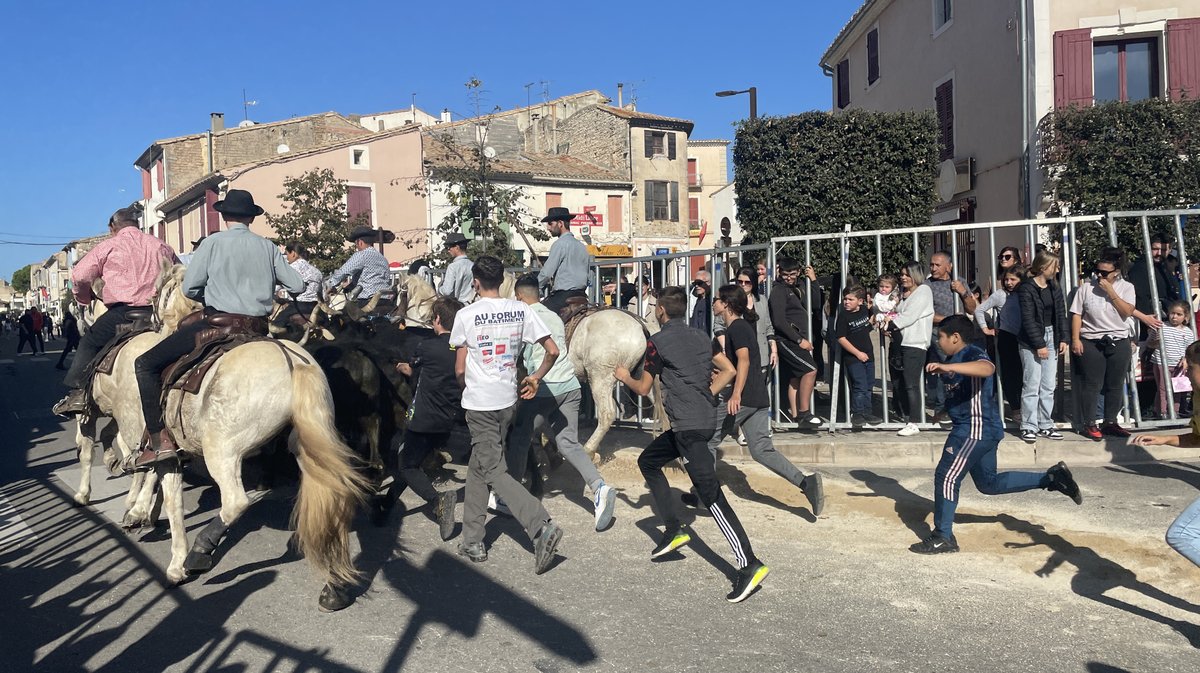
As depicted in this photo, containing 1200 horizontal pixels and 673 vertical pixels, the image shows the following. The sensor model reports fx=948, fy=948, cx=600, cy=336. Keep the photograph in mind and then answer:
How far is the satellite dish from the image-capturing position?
67.9 ft

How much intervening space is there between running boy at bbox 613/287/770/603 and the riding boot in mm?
2862

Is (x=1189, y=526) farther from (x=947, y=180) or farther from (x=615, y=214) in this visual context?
(x=615, y=214)

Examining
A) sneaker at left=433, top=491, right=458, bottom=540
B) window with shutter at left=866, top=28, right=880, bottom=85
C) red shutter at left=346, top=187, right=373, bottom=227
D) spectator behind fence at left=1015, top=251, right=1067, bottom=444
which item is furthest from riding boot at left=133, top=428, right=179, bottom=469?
red shutter at left=346, top=187, right=373, bottom=227

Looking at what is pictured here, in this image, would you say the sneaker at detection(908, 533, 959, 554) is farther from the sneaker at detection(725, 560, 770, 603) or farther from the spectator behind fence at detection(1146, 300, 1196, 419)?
the spectator behind fence at detection(1146, 300, 1196, 419)

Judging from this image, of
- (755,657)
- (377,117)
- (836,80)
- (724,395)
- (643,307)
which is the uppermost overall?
(377,117)

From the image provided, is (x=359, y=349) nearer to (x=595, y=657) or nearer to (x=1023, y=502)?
(x=595, y=657)

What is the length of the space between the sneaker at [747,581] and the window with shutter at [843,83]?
85.5 ft

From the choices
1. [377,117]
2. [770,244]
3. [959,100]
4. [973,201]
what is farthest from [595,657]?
[377,117]

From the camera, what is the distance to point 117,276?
809 cm

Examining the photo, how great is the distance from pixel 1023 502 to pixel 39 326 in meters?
39.2

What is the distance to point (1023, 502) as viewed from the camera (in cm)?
748

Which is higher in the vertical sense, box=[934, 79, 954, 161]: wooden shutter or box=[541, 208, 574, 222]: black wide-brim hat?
box=[934, 79, 954, 161]: wooden shutter

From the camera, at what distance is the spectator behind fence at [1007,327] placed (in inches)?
375

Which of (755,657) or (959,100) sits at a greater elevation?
(959,100)
